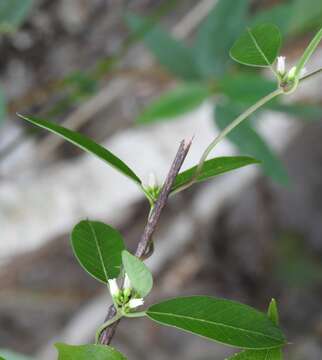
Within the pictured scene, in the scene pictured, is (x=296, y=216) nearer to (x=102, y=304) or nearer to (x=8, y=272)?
(x=102, y=304)

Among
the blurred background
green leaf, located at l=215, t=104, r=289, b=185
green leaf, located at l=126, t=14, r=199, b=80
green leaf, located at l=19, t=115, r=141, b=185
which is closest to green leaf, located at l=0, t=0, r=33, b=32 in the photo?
the blurred background

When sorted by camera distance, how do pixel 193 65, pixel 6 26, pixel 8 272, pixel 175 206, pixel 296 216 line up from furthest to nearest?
1. pixel 296 216
2. pixel 175 206
3. pixel 8 272
4. pixel 193 65
5. pixel 6 26

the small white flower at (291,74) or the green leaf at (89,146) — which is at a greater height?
the small white flower at (291,74)

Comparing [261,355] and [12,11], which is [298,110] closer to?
[12,11]

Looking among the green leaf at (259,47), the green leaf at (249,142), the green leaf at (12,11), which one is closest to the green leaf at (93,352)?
the green leaf at (259,47)

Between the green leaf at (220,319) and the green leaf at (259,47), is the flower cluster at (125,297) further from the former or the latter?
the green leaf at (259,47)

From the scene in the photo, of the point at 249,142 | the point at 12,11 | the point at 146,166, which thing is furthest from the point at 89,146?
the point at 146,166

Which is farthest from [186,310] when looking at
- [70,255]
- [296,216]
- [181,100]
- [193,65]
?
[296,216]
